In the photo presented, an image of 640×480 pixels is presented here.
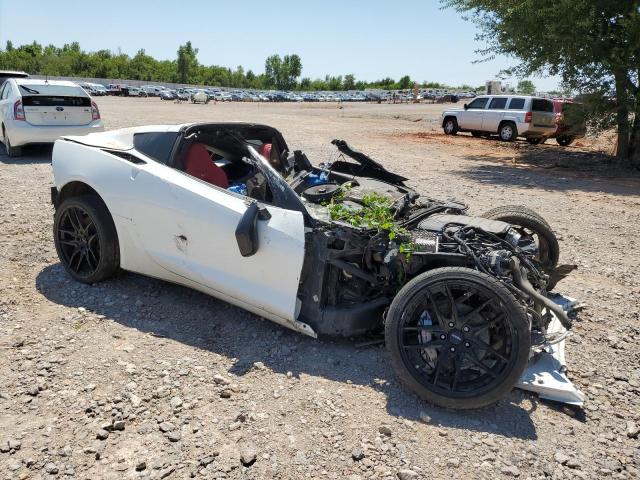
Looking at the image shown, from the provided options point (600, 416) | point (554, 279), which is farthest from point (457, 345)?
point (554, 279)

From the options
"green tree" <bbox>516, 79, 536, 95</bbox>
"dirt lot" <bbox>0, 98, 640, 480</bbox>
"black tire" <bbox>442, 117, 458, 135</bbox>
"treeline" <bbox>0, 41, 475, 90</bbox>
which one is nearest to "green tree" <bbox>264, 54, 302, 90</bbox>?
"treeline" <bbox>0, 41, 475, 90</bbox>

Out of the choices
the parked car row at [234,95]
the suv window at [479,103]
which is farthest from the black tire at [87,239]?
the parked car row at [234,95]

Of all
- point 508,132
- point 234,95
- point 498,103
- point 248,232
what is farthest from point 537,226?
point 234,95

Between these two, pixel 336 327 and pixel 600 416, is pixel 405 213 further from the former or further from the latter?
pixel 600 416

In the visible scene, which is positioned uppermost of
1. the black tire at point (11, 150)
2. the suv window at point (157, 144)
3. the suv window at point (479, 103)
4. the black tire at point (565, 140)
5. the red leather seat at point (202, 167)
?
the suv window at point (479, 103)

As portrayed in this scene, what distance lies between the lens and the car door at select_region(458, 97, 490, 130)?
21609mm

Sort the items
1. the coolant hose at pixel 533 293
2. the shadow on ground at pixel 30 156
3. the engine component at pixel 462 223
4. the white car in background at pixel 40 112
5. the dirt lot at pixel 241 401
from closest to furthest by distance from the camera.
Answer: the dirt lot at pixel 241 401 → the coolant hose at pixel 533 293 → the engine component at pixel 462 223 → the white car in background at pixel 40 112 → the shadow on ground at pixel 30 156

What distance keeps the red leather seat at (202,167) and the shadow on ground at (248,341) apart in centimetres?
101

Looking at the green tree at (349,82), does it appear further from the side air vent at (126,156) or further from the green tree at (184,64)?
the side air vent at (126,156)

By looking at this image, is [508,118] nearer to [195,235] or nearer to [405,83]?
[195,235]

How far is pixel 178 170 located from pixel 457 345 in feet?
8.21

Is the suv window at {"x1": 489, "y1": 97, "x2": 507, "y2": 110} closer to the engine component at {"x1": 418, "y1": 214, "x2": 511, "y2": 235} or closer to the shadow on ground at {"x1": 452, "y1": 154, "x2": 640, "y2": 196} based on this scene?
the shadow on ground at {"x1": 452, "y1": 154, "x2": 640, "y2": 196}

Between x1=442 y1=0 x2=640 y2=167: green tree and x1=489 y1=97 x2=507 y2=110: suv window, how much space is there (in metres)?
5.55

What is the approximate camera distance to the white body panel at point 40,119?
34.4 feet
